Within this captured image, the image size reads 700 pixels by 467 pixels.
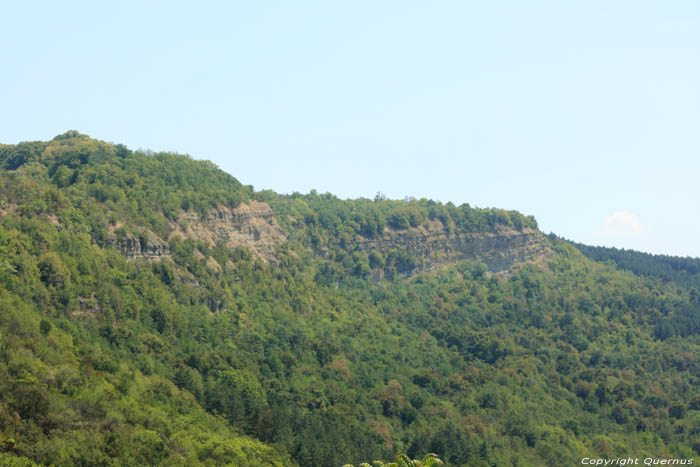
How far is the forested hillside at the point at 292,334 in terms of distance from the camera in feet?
197

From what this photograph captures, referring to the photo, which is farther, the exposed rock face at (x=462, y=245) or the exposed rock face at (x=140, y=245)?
the exposed rock face at (x=462, y=245)

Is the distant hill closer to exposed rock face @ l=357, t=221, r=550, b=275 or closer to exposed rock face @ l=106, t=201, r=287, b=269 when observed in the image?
exposed rock face @ l=357, t=221, r=550, b=275

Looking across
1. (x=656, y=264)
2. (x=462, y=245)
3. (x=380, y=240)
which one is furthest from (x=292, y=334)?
(x=656, y=264)

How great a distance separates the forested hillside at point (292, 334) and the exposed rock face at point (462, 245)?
568 millimetres

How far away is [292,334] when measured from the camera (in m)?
95.6

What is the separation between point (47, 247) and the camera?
236 ft

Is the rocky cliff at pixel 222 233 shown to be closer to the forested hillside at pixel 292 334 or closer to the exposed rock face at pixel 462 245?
the forested hillside at pixel 292 334

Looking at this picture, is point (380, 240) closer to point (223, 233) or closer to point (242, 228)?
point (242, 228)

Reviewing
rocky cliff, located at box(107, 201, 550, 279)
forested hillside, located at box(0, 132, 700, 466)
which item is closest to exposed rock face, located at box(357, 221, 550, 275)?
rocky cliff, located at box(107, 201, 550, 279)

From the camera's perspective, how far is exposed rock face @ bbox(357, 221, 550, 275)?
149750mm

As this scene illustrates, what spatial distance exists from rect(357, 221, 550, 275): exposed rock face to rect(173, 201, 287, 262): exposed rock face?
29217mm

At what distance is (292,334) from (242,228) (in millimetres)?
21165

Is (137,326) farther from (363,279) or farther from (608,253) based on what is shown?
(608,253)

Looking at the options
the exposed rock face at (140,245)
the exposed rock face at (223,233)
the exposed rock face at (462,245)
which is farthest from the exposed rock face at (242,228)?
the exposed rock face at (462,245)
